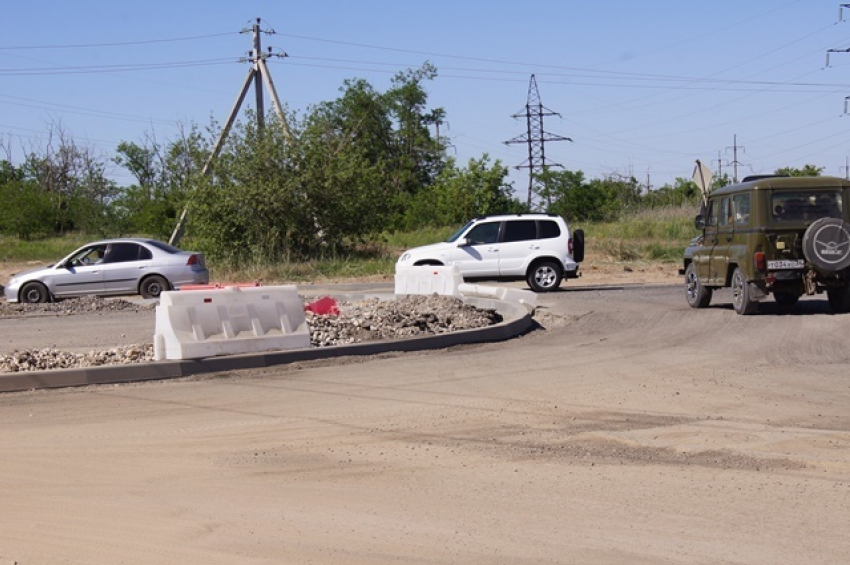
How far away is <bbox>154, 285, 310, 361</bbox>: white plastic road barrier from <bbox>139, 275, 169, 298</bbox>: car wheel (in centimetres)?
1268

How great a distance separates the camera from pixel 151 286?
25.2 metres

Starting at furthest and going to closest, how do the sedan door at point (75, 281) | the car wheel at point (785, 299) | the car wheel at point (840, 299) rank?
the sedan door at point (75, 281), the car wheel at point (785, 299), the car wheel at point (840, 299)

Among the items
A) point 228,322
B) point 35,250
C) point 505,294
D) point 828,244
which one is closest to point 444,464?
point 228,322

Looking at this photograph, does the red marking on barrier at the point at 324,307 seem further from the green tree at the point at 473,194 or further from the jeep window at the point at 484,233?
the green tree at the point at 473,194

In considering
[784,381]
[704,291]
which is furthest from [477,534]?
[704,291]

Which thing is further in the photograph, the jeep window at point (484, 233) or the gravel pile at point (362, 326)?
the jeep window at point (484, 233)

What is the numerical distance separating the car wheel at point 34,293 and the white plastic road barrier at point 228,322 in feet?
44.8

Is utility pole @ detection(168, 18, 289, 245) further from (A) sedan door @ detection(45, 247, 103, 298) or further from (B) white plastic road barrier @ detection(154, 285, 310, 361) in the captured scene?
(B) white plastic road barrier @ detection(154, 285, 310, 361)

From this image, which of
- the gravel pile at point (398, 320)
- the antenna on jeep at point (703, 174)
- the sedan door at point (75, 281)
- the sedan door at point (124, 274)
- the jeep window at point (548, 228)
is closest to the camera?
the gravel pile at point (398, 320)

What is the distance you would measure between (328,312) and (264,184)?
65.0ft

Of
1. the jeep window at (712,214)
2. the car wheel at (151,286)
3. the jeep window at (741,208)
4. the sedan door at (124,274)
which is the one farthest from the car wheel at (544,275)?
the sedan door at (124,274)

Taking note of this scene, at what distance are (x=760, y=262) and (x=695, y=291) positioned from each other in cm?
261

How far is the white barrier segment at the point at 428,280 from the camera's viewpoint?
18.9 m

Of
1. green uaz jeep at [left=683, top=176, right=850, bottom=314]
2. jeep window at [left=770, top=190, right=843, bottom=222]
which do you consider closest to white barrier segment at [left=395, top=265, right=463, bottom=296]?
green uaz jeep at [left=683, top=176, right=850, bottom=314]
